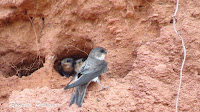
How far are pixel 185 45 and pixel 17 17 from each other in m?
2.26

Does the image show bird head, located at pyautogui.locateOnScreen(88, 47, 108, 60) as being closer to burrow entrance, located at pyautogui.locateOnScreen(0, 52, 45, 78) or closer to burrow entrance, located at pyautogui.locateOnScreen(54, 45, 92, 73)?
burrow entrance, located at pyautogui.locateOnScreen(54, 45, 92, 73)

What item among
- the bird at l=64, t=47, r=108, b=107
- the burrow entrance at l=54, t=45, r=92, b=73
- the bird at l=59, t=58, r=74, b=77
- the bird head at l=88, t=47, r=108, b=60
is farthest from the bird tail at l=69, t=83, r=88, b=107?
the bird at l=59, t=58, r=74, b=77

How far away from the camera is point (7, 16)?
342 cm

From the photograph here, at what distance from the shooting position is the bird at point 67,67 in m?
3.85

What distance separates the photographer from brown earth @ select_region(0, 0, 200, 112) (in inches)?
96.3

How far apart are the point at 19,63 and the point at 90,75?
1.40 meters

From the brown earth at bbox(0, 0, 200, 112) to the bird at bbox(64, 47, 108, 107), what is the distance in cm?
7

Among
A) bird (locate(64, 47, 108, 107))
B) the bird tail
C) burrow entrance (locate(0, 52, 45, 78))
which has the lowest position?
burrow entrance (locate(0, 52, 45, 78))

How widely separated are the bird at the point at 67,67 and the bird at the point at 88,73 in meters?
0.71

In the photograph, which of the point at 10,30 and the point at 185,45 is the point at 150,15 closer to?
the point at 185,45

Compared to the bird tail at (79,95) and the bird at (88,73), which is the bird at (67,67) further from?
the bird tail at (79,95)

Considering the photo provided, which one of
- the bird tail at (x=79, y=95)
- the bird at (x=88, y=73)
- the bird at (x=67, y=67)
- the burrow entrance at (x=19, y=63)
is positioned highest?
the bird at (x=88, y=73)

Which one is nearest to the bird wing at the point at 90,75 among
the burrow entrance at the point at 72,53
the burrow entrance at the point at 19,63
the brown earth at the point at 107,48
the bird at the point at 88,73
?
the bird at the point at 88,73

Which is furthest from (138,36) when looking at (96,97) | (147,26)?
(96,97)
